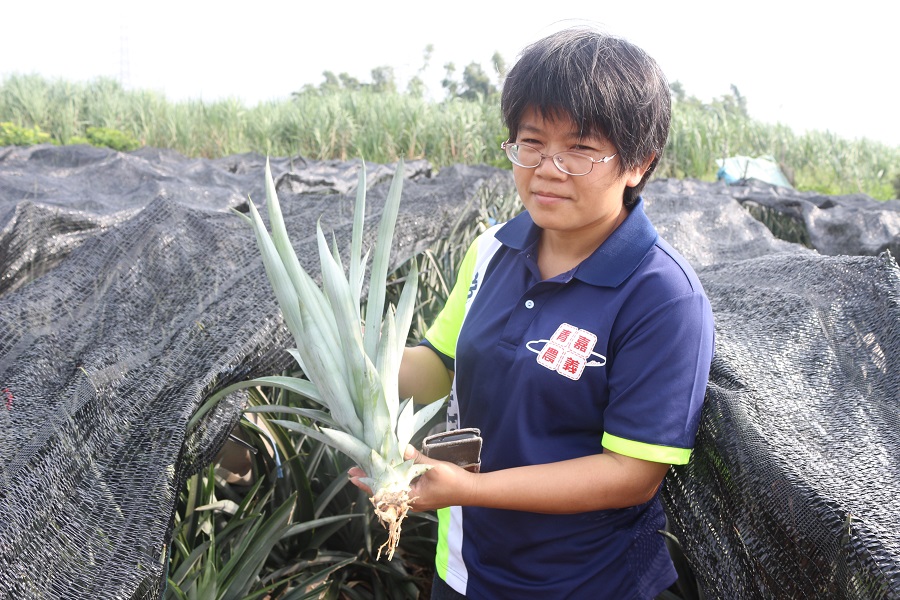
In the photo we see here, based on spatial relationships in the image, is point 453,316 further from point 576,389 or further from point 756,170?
point 756,170

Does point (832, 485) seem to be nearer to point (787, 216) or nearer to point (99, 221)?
point (99, 221)

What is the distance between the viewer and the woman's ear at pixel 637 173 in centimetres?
125

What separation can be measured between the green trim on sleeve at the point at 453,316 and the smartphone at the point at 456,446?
0.36 metres

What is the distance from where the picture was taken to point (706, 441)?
1400mm

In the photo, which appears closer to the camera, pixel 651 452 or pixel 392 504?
pixel 392 504

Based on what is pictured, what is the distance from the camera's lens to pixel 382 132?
13.1 meters

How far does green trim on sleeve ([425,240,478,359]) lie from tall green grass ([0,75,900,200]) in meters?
11.2

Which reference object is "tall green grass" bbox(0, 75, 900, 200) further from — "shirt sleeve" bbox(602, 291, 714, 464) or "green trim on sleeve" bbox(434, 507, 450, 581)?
"shirt sleeve" bbox(602, 291, 714, 464)

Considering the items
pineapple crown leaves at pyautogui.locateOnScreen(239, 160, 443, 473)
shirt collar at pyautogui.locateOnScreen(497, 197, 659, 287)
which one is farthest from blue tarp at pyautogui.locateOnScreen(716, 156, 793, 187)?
pineapple crown leaves at pyautogui.locateOnScreen(239, 160, 443, 473)

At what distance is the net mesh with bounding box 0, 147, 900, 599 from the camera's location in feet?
3.67

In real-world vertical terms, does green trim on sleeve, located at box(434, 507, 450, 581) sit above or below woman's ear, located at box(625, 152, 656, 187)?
below

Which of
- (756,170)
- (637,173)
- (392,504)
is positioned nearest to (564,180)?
(637,173)

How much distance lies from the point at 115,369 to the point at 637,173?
3.56ft

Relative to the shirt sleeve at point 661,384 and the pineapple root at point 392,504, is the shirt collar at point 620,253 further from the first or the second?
the pineapple root at point 392,504
